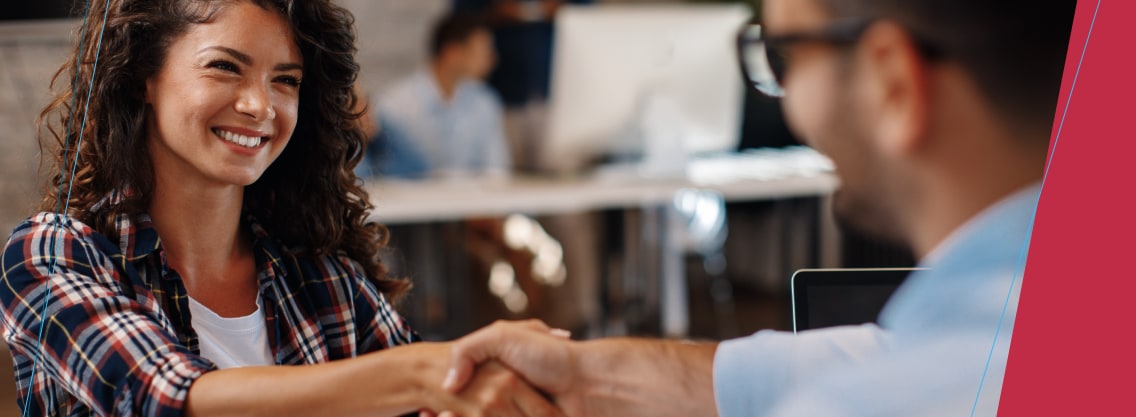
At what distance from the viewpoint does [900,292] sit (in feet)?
1.78

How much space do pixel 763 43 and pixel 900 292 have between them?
0.15m

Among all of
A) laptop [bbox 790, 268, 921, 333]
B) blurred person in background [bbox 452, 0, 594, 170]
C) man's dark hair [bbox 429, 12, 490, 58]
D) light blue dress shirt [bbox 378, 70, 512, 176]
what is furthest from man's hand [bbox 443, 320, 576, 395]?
blurred person in background [bbox 452, 0, 594, 170]

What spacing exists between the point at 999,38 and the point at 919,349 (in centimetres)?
15

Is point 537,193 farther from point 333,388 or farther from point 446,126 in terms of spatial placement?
point 333,388

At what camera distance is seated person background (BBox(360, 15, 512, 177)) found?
245cm

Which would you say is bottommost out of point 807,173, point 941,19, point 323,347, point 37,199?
point 807,173

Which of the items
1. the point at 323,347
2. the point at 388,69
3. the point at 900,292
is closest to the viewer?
the point at 900,292

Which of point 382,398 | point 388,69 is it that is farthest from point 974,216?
point 388,69

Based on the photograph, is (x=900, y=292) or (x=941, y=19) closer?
(x=941, y=19)

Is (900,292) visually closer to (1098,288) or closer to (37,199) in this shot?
(1098,288)

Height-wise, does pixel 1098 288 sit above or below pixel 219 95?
below

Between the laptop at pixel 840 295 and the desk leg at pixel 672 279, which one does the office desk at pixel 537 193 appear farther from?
the laptop at pixel 840 295

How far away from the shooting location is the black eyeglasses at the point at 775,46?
1.48 feet

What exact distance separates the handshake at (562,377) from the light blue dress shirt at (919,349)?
0.03m
